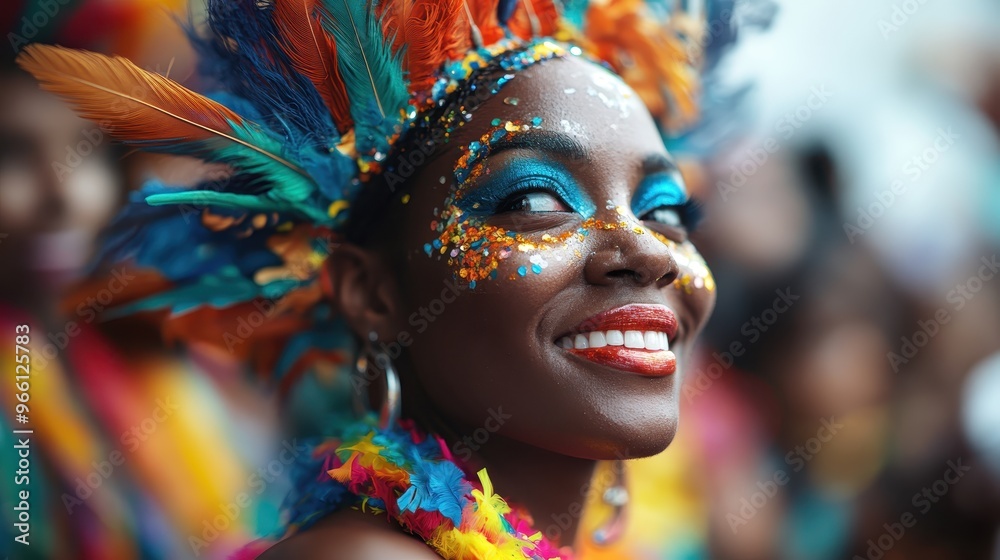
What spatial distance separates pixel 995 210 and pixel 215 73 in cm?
369

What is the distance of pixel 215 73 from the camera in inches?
75.9

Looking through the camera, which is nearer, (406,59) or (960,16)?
(406,59)

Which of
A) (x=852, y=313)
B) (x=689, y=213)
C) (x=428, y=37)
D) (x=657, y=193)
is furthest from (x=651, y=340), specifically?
(x=852, y=313)

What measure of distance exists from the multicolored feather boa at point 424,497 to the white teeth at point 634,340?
384 mm

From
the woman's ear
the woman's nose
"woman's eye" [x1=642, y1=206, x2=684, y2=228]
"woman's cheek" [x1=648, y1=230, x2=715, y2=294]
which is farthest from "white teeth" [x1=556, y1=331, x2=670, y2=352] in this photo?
the woman's ear

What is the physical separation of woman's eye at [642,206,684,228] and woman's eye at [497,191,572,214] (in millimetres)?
249

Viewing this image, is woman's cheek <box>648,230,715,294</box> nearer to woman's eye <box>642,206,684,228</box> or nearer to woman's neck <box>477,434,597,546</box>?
woman's eye <box>642,206,684,228</box>

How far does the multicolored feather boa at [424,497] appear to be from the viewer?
159cm

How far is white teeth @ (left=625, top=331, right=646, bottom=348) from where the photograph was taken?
1.70 meters

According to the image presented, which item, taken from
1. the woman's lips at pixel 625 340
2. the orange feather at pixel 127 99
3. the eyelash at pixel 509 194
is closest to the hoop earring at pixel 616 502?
the woman's lips at pixel 625 340

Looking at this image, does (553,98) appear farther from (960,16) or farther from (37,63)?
(960,16)

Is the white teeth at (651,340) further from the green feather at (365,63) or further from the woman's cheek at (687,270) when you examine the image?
the green feather at (365,63)

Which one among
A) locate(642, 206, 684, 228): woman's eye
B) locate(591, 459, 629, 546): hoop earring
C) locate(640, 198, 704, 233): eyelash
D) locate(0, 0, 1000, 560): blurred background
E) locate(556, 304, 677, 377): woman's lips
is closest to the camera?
locate(556, 304, 677, 377): woman's lips

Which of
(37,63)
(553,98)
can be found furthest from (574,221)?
(37,63)
